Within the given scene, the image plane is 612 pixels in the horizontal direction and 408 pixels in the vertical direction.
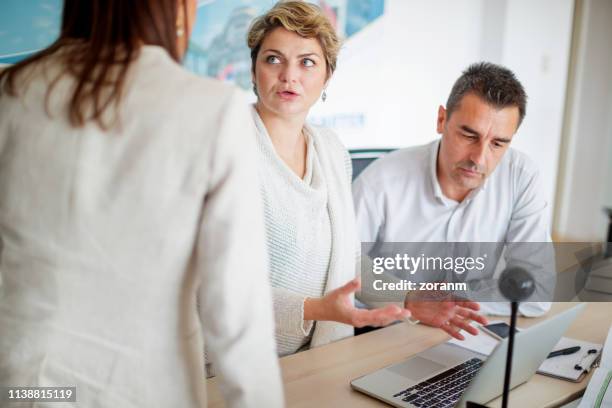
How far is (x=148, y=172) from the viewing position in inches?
26.1

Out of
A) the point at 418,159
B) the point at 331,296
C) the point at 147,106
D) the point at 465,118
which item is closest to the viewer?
the point at 147,106

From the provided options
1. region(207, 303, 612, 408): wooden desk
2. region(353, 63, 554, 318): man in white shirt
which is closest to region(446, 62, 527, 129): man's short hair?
region(353, 63, 554, 318): man in white shirt

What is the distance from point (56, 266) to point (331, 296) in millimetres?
515

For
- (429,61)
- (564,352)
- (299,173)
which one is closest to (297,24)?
(299,173)

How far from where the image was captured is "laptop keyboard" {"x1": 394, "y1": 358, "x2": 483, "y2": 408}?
3.34ft

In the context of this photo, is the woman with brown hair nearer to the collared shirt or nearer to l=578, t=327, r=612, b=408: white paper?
l=578, t=327, r=612, b=408: white paper

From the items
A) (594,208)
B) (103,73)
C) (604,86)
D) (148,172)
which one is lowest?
(594,208)

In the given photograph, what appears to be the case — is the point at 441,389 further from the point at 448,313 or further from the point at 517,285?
the point at 517,285

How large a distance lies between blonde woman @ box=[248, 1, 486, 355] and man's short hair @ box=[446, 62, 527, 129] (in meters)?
0.49

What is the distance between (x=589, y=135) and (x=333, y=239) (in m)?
4.23

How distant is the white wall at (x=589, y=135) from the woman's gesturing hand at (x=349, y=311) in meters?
4.12

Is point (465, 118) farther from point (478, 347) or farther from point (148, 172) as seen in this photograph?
point (148, 172)

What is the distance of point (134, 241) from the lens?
2.24 ft

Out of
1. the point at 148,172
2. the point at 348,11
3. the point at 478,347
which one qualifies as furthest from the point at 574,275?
the point at 348,11
